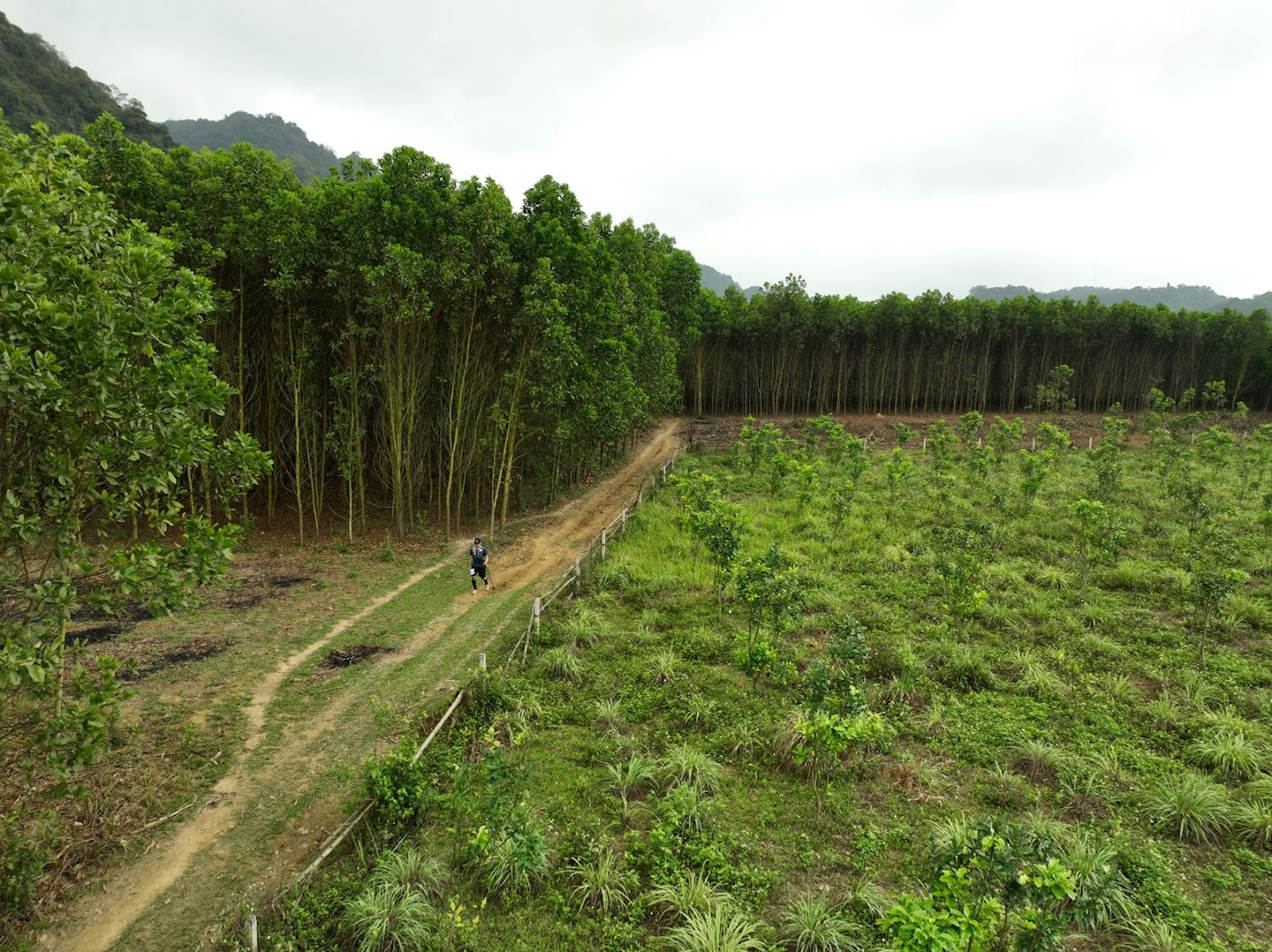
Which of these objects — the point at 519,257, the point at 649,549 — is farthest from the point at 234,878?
the point at 519,257

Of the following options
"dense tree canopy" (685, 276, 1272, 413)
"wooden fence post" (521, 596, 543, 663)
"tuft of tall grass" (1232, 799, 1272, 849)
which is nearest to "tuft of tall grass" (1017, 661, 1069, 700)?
"tuft of tall grass" (1232, 799, 1272, 849)

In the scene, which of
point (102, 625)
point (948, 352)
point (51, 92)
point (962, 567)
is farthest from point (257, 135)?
point (962, 567)

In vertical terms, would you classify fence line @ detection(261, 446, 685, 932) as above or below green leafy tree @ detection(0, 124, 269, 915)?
below

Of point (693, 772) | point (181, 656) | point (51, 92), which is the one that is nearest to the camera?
Answer: point (693, 772)

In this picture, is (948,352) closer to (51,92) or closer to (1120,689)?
(1120,689)

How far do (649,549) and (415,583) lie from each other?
748 cm

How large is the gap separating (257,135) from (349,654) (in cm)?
17678

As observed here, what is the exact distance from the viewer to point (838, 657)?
9797mm

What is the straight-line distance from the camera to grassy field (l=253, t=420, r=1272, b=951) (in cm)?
668

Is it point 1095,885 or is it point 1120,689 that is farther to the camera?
point 1120,689

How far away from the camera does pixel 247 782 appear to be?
9453 millimetres

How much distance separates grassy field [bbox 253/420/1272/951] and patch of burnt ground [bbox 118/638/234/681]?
→ 6.72 metres

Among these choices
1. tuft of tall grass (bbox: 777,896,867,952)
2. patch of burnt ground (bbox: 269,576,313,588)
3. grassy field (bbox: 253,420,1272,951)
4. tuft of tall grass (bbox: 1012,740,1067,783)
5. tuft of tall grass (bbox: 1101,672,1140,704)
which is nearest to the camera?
tuft of tall grass (bbox: 777,896,867,952)

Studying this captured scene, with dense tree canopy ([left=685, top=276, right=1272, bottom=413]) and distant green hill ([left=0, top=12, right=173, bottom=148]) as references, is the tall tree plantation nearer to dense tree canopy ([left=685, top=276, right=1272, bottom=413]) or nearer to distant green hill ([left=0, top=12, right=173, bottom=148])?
dense tree canopy ([left=685, top=276, right=1272, bottom=413])
